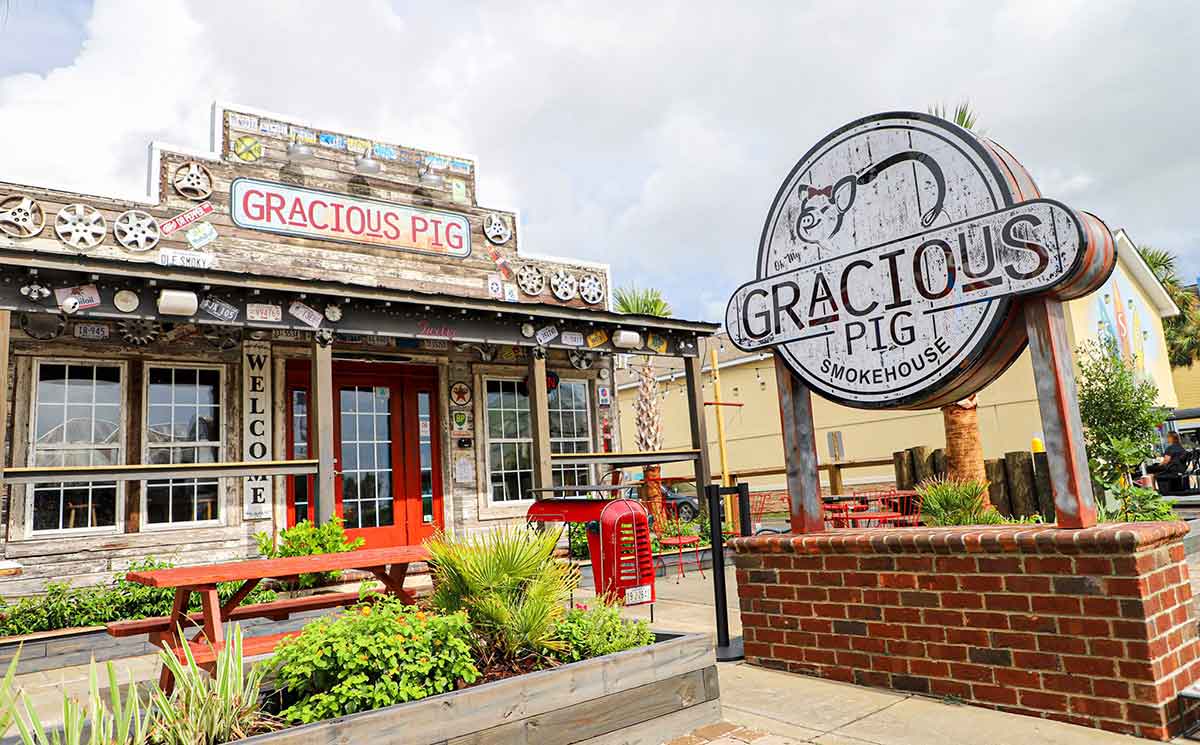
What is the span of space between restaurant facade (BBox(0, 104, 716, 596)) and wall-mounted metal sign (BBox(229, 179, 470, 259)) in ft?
0.09

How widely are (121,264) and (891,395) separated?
21.9ft

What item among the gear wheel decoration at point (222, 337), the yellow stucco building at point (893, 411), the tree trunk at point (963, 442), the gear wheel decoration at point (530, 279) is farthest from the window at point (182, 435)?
the yellow stucco building at point (893, 411)

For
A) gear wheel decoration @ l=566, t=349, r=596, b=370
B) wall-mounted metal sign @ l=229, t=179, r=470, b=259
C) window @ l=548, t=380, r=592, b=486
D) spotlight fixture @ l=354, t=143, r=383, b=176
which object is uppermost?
spotlight fixture @ l=354, t=143, r=383, b=176

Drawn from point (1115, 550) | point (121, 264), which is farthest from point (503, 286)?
point (1115, 550)

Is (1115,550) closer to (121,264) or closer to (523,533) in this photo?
(523,533)

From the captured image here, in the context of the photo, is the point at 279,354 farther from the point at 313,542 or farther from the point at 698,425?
the point at 698,425

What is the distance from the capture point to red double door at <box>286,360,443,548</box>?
9.70 m

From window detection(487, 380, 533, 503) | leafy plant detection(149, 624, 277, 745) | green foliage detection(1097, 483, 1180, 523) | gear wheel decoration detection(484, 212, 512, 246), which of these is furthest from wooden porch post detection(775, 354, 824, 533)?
gear wheel decoration detection(484, 212, 512, 246)

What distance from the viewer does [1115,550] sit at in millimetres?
3416

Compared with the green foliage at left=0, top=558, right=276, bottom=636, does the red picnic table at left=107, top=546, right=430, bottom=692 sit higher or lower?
higher

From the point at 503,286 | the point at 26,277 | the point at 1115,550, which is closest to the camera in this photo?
the point at 1115,550

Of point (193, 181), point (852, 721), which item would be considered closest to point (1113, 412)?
point (852, 721)

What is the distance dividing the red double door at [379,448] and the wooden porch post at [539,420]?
153 cm

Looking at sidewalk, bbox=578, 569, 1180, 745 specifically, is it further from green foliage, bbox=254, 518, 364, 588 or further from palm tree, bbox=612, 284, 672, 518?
palm tree, bbox=612, 284, 672, 518
